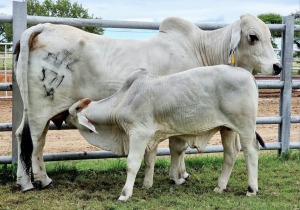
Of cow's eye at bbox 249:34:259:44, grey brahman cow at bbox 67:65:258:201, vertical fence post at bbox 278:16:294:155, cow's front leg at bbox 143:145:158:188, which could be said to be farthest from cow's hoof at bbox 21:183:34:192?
vertical fence post at bbox 278:16:294:155

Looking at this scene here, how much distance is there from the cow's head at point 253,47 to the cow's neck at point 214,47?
19cm

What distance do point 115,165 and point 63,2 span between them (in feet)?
81.9

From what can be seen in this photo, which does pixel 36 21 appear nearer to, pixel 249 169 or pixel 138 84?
pixel 138 84

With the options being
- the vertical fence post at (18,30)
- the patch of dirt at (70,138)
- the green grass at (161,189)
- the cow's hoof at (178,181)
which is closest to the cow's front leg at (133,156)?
the green grass at (161,189)

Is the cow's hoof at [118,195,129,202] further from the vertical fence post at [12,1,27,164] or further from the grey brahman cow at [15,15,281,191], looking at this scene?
the vertical fence post at [12,1,27,164]

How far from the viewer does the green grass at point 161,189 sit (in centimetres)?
570

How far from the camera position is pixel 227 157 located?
6316mm

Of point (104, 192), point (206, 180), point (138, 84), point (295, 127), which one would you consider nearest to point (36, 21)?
point (138, 84)

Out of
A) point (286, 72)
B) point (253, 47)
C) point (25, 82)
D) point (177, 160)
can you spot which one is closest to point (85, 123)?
point (25, 82)

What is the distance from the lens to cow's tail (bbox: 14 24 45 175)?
A: 616cm

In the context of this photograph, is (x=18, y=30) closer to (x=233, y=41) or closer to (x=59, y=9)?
(x=233, y=41)

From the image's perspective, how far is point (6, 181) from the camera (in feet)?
22.0

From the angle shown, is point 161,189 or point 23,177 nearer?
point 23,177

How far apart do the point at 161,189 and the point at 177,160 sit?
40 cm
